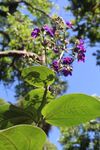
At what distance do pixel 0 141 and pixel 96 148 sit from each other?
71.7 feet

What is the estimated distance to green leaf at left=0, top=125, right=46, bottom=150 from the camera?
3.42 feet

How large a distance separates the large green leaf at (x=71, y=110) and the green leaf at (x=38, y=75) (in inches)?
3.7

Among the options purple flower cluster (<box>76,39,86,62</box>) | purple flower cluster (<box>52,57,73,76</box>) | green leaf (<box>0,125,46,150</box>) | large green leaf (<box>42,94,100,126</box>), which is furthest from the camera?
purple flower cluster (<box>76,39,86,62</box>)

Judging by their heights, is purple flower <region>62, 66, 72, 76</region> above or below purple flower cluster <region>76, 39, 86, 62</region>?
below

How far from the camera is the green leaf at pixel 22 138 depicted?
1.04 meters

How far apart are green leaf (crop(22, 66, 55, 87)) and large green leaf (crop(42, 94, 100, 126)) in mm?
93

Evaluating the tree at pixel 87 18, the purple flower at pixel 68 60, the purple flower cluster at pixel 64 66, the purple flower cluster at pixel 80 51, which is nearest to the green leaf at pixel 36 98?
the purple flower cluster at pixel 64 66

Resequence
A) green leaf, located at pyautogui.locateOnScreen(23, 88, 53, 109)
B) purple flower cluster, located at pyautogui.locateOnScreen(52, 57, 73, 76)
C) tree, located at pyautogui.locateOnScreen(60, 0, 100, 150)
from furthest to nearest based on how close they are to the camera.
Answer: tree, located at pyautogui.locateOnScreen(60, 0, 100, 150) → purple flower cluster, located at pyautogui.locateOnScreen(52, 57, 73, 76) → green leaf, located at pyautogui.locateOnScreen(23, 88, 53, 109)

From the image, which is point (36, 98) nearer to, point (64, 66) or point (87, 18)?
point (64, 66)

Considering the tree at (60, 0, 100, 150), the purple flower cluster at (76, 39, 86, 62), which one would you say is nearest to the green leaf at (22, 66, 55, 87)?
the purple flower cluster at (76, 39, 86, 62)

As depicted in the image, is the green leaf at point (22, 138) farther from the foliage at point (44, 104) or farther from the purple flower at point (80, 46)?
the purple flower at point (80, 46)

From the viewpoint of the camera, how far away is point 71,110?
1271mm

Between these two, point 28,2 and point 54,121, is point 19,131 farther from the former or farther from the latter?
point 28,2

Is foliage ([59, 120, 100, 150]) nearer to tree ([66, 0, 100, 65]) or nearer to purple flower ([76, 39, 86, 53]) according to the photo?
tree ([66, 0, 100, 65])
